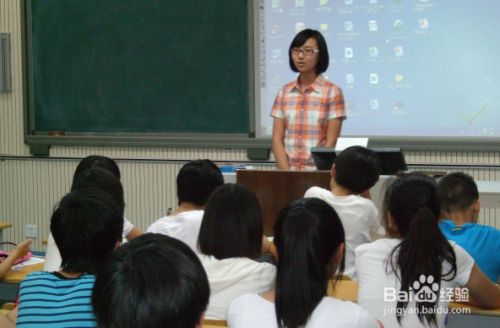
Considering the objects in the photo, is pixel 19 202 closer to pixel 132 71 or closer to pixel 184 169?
pixel 132 71

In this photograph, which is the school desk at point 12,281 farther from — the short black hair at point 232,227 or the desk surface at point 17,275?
the short black hair at point 232,227

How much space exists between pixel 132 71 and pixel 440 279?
13.4 ft

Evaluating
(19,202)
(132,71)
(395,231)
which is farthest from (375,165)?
(19,202)

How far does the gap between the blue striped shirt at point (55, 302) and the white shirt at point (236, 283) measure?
55 cm

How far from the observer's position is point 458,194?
2922 mm

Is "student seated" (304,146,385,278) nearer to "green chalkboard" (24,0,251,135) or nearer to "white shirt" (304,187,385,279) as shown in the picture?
"white shirt" (304,187,385,279)

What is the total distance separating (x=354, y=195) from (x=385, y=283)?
926 millimetres

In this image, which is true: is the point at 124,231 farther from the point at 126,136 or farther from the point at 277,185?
the point at 126,136

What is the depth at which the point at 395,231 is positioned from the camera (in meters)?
2.38

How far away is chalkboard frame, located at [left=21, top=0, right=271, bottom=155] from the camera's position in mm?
5457

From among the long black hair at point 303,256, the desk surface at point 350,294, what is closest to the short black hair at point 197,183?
the desk surface at point 350,294

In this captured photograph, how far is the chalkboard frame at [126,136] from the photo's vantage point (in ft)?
17.9

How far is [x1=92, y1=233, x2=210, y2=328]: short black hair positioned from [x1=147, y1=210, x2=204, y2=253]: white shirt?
6.00ft

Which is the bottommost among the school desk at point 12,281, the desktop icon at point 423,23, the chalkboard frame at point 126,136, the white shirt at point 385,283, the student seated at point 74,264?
the school desk at point 12,281
